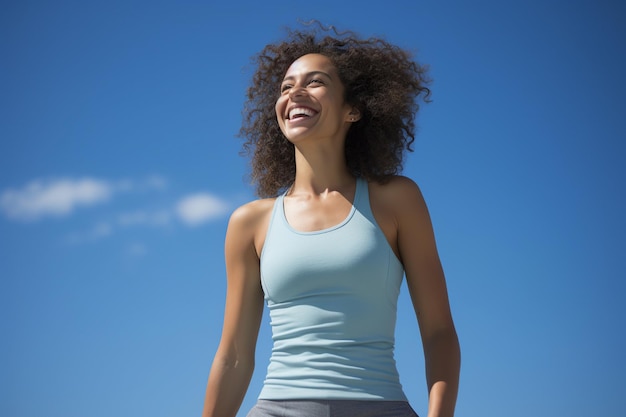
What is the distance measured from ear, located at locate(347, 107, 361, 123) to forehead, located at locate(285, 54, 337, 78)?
235mm

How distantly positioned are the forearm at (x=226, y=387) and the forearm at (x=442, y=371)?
37.2 inches

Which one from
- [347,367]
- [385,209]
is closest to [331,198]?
[385,209]

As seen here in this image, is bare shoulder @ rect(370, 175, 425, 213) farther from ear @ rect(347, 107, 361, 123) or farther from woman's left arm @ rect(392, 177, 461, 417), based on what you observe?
ear @ rect(347, 107, 361, 123)

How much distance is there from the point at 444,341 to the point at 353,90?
1487 millimetres

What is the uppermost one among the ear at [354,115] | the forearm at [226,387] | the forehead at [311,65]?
the forehead at [311,65]

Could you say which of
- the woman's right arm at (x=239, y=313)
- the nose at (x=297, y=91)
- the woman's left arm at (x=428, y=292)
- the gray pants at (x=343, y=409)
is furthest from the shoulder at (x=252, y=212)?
the gray pants at (x=343, y=409)

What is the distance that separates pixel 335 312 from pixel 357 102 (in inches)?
50.8

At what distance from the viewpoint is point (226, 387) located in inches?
139

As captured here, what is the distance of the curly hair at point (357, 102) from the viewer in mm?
3938

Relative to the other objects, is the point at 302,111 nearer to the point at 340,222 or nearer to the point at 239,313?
the point at 340,222

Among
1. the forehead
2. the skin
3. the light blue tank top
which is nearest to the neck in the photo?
the skin

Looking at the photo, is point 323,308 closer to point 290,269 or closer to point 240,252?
point 290,269

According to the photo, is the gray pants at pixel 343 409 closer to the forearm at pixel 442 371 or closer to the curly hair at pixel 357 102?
the forearm at pixel 442 371

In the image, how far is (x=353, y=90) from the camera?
395 centimetres
